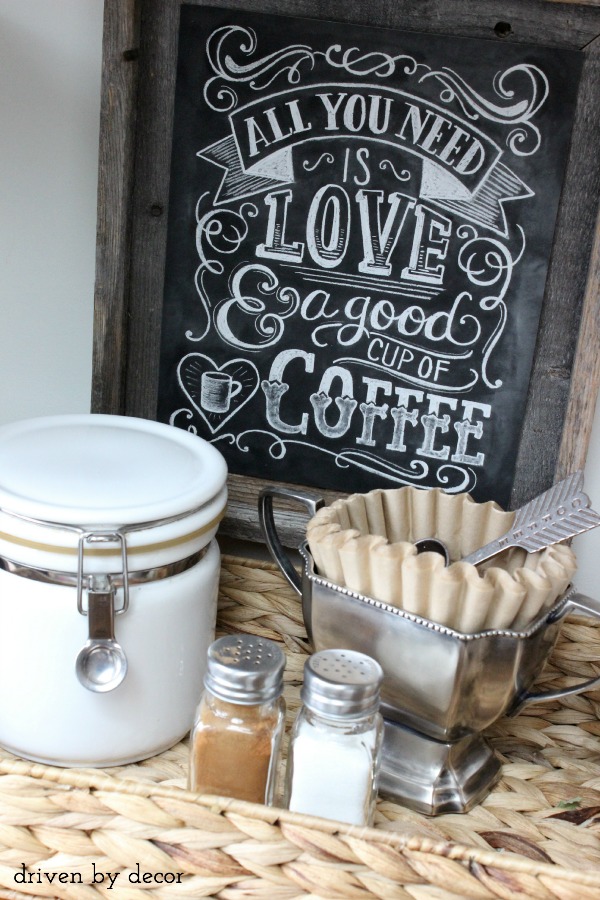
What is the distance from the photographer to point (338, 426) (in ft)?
2.42

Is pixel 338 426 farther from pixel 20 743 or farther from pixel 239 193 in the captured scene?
pixel 20 743

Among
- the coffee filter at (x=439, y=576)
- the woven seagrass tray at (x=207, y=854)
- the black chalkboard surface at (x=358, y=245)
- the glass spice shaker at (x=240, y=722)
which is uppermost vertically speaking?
the black chalkboard surface at (x=358, y=245)

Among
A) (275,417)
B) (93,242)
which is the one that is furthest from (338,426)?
(93,242)

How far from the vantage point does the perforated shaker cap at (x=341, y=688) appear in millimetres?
476

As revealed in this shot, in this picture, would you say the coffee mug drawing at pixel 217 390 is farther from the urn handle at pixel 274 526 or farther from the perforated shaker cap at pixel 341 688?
the perforated shaker cap at pixel 341 688

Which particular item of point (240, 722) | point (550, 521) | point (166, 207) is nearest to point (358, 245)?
point (166, 207)

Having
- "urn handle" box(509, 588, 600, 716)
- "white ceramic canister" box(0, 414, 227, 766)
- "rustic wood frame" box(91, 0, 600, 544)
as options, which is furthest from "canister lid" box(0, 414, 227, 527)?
"urn handle" box(509, 588, 600, 716)

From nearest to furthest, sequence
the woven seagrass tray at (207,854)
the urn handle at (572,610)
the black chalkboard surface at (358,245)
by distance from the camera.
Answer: the woven seagrass tray at (207,854), the urn handle at (572,610), the black chalkboard surface at (358,245)

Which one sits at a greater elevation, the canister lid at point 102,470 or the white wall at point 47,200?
the white wall at point 47,200

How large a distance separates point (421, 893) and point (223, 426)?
0.42m

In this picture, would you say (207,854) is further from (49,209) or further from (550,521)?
(49,209)

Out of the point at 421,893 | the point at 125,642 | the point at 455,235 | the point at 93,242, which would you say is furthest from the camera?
the point at 93,242

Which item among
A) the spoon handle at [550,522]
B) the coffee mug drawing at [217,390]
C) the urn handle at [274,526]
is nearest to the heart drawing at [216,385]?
the coffee mug drawing at [217,390]

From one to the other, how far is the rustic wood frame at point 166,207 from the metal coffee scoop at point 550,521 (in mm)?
94
